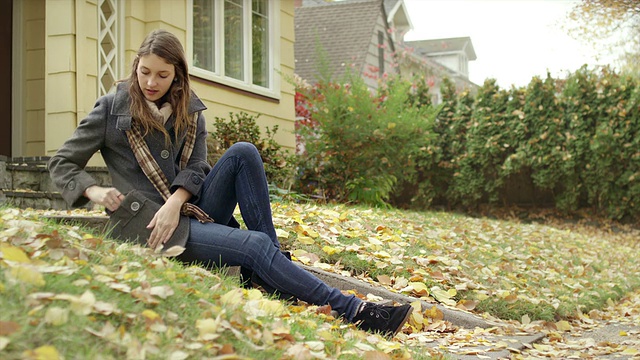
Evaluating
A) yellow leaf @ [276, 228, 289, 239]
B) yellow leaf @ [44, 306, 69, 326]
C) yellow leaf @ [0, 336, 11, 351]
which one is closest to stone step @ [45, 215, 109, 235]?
yellow leaf @ [276, 228, 289, 239]

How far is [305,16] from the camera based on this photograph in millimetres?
24797

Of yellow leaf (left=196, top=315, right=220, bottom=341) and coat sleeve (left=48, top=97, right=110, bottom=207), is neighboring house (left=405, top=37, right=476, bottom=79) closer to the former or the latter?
coat sleeve (left=48, top=97, right=110, bottom=207)

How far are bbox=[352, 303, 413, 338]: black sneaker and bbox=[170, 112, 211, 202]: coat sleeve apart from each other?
1046 mm

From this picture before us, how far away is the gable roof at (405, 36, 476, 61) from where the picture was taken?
4025cm

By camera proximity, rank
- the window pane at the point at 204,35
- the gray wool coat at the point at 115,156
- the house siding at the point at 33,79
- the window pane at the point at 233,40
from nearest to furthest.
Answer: the gray wool coat at the point at 115,156 → the house siding at the point at 33,79 → the window pane at the point at 204,35 → the window pane at the point at 233,40

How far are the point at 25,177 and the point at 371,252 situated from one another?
324 centimetres

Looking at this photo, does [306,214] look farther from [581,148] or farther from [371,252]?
[581,148]

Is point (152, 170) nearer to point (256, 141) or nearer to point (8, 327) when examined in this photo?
point (8, 327)

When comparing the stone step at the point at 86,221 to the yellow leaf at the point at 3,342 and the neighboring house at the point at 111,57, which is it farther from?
the neighboring house at the point at 111,57

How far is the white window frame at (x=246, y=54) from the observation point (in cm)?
914

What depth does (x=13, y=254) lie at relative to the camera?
2680 mm

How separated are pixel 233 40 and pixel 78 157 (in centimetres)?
672

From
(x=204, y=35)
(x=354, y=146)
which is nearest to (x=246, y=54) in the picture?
(x=204, y=35)

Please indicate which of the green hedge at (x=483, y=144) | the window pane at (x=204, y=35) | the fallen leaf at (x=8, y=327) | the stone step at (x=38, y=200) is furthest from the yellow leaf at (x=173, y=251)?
the green hedge at (x=483, y=144)
